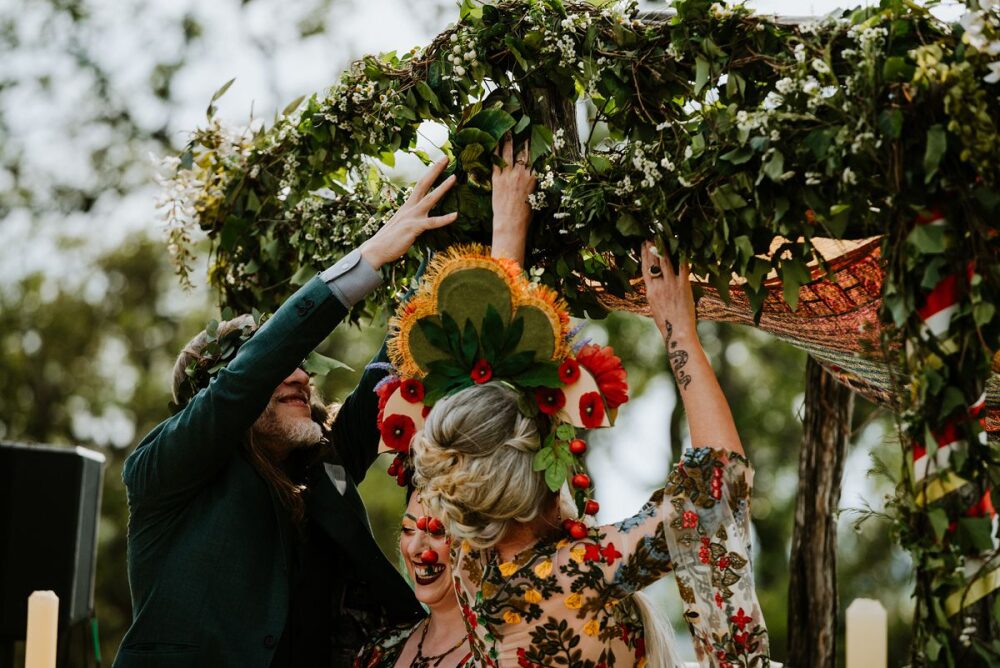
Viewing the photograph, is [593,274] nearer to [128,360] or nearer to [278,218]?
[278,218]

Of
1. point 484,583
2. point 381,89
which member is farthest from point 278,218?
point 484,583

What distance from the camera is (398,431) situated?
8.67ft

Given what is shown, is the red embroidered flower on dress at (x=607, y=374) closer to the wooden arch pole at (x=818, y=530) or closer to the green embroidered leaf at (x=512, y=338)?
the green embroidered leaf at (x=512, y=338)

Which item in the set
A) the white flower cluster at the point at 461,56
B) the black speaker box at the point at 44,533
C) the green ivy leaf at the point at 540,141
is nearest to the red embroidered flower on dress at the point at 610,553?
the green ivy leaf at the point at 540,141

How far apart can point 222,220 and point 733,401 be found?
11.9 meters

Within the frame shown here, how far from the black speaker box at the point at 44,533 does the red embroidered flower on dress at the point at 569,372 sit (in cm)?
399

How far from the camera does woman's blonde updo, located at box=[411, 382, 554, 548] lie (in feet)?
7.68

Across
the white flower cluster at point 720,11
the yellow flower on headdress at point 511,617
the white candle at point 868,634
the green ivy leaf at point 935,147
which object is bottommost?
the white candle at point 868,634

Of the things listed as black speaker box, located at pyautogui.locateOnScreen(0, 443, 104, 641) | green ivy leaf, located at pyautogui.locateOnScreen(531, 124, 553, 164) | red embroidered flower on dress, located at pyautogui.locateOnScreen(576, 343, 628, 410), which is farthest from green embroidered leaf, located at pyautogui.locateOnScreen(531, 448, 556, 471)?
black speaker box, located at pyautogui.locateOnScreen(0, 443, 104, 641)

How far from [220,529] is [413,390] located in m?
0.74

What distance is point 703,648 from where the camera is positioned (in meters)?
2.29

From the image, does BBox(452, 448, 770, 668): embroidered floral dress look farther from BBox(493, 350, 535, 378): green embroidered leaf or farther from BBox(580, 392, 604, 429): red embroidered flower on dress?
BBox(493, 350, 535, 378): green embroidered leaf

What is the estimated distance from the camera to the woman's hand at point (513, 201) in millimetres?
2840

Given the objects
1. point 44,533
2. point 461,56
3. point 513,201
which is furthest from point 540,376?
point 44,533
